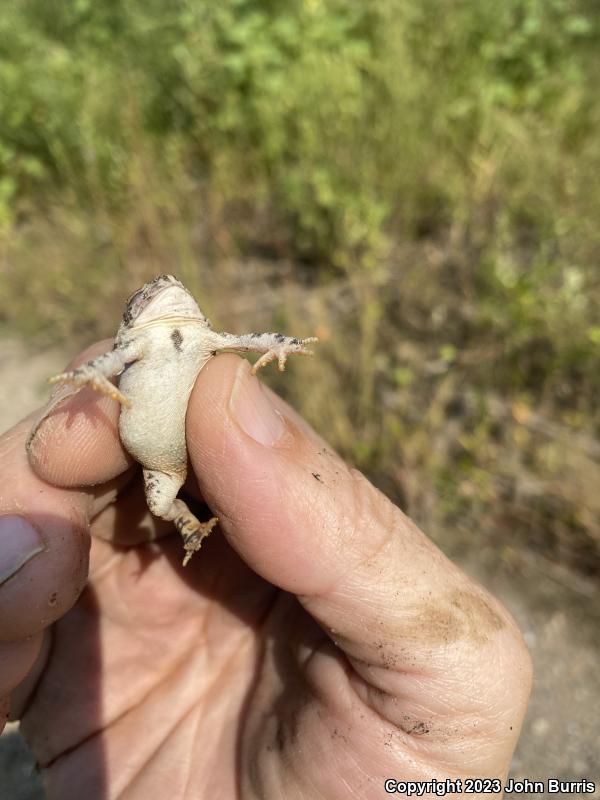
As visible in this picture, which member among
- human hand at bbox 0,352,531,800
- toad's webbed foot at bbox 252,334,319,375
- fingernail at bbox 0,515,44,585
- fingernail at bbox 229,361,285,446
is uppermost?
toad's webbed foot at bbox 252,334,319,375

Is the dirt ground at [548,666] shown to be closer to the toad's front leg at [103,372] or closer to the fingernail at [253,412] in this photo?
the fingernail at [253,412]

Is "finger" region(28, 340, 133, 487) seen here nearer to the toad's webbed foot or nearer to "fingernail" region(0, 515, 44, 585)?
"fingernail" region(0, 515, 44, 585)

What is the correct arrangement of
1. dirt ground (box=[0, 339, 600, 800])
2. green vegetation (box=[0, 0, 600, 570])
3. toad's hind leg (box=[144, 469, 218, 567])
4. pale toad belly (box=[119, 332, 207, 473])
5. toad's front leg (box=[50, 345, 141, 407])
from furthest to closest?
1. green vegetation (box=[0, 0, 600, 570])
2. dirt ground (box=[0, 339, 600, 800])
3. toad's hind leg (box=[144, 469, 218, 567])
4. pale toad belly (box=[119, 332, 207, 473])
5. toad's front leg (box=[50, 345, 141, 407])

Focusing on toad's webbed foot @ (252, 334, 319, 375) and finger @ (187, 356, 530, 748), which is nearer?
finger @ (187, 356, 530, 748)

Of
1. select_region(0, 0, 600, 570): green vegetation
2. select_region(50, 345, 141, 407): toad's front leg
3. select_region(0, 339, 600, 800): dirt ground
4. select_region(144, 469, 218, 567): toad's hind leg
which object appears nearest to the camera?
select_region(50, 345, 141, 407): toad's front leg

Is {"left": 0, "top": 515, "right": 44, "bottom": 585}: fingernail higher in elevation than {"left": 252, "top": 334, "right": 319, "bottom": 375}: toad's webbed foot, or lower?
lower

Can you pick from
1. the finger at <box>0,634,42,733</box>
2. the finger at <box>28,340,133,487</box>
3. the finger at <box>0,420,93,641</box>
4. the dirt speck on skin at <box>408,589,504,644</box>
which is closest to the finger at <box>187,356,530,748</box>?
the dirt speck on skin at <box>408,589,504,644</box>

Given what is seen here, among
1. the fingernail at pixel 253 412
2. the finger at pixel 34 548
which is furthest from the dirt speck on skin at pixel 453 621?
the finger at pixel 34 548
